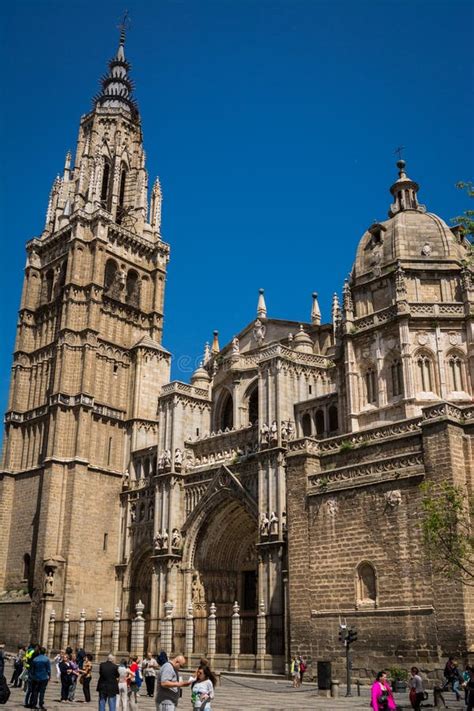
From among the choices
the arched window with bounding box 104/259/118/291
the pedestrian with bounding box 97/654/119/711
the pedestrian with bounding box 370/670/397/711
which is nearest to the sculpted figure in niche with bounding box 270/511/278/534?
the pedestrian with bounding box 97/654/119/711

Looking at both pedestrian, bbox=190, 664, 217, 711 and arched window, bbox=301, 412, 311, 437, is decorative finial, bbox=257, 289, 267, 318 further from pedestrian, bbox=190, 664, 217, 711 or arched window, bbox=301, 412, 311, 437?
pedestrian, bbox=190, 664, 217, 711

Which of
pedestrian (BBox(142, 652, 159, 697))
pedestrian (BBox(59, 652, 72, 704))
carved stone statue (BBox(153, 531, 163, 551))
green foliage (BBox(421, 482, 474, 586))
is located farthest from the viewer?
carved stone statue (BBox(153, 531, 163, 551))

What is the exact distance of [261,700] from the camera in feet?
63.6

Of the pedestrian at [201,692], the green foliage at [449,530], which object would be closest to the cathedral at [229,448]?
the green foliage at [449,530]

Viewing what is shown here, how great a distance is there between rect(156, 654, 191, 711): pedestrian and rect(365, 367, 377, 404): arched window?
23.8 m

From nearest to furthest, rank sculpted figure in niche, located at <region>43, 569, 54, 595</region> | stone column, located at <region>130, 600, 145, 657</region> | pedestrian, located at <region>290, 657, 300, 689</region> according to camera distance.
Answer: pedestrian, located at <region>290, 657, 300, 689</region>, stone column, located at <region>130, 600, 145, 657</region>, sculpted figure in niche, located at <region>43, 569, 54, 595</region>

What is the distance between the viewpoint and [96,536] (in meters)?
40.7

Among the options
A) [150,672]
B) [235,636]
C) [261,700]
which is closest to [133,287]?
[235,636]

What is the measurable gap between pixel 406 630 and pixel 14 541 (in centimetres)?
2779

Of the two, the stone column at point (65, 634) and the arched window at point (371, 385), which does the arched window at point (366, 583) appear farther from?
the stone column at point (65, 634)

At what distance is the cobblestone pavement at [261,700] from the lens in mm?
16984

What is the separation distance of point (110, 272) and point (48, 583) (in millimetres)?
20472

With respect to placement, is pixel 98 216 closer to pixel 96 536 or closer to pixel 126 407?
pixel 126 407

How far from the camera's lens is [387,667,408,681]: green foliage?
2022 cm
